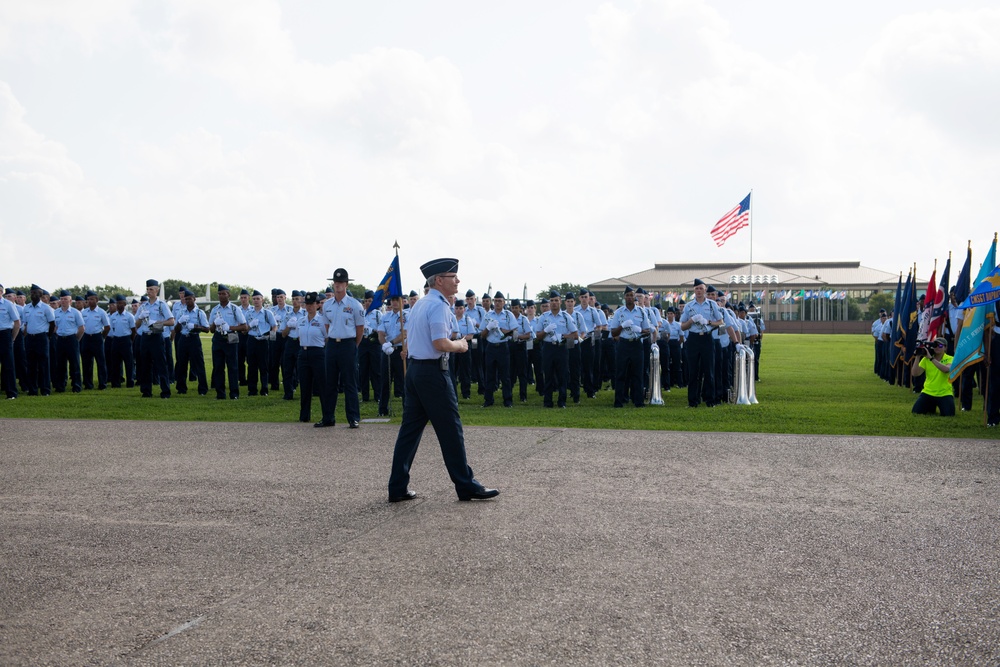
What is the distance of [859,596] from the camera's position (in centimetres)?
472

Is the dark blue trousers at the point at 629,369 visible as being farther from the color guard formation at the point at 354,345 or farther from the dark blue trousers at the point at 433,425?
the dark blue trousers at the point at 433,425

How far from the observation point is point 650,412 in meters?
14.7

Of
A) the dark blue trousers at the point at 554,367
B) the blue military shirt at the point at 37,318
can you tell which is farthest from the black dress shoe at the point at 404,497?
the blue military shirt at the point at 37,318

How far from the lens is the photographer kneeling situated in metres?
13.4

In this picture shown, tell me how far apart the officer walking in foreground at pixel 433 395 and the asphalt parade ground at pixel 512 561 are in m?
0.24

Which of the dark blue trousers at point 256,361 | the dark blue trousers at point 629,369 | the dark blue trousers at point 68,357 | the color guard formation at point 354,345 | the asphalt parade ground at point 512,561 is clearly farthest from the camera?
the dark blue trousers at point 68,357

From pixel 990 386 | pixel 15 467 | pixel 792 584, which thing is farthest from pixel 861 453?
pixel 15 467

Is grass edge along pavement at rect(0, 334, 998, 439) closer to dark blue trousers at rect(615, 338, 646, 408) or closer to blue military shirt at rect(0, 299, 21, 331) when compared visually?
dark blue trousers at rect(615, 338, 646, 408)

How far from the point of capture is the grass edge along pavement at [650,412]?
482 inches

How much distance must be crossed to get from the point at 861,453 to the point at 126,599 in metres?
7.77

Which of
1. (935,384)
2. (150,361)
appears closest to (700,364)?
(935,384)

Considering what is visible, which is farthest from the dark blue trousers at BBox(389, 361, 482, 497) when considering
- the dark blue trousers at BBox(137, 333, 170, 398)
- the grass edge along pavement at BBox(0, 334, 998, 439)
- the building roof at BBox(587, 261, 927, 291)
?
the building roof at BBox(587, 261, 927, 291)

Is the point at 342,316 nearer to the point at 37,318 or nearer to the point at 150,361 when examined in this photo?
the point at 150,361

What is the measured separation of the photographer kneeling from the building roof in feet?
245
